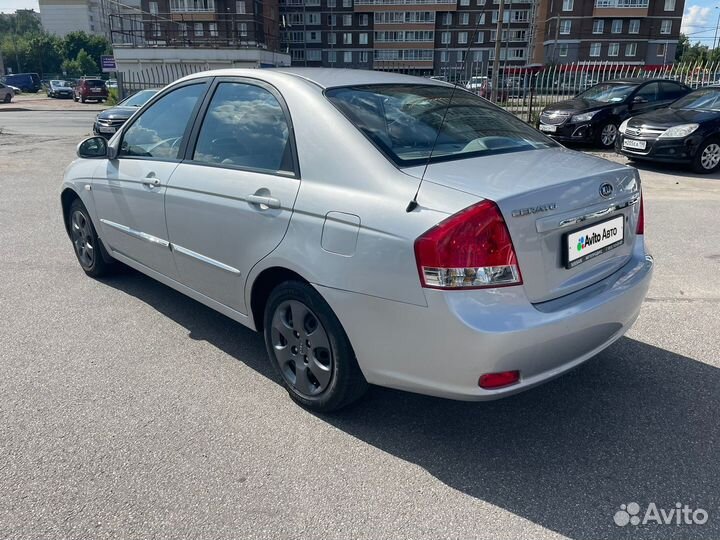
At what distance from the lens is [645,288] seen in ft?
9.58

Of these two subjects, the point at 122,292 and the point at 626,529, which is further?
the point at 122,292

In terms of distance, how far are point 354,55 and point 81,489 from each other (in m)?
81.8

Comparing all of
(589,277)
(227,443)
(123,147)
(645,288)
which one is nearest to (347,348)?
(227,443)

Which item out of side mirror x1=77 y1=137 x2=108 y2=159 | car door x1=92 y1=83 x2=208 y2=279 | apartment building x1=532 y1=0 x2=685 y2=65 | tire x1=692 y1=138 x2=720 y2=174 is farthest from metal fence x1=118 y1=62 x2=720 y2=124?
apartment building x1=532 y1=0 x2=685 y2=65

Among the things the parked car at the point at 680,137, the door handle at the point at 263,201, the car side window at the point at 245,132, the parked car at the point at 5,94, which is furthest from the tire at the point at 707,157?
the parked car at the point at 5,94

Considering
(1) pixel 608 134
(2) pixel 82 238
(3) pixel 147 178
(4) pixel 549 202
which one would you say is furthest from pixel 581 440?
(1) pixel 608 134

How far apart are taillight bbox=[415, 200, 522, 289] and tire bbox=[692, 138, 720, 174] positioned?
976cm

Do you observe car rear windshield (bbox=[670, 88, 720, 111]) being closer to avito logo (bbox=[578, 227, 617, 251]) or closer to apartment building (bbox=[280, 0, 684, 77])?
avito logo (bbox=[578, 227, 617, 251])

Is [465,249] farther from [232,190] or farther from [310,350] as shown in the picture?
[232,190]

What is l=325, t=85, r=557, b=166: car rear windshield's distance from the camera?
2.76 m

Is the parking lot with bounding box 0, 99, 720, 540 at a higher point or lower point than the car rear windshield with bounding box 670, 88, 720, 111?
lower

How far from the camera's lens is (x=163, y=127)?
3889 mm

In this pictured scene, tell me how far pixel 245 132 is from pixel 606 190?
191 centimetres

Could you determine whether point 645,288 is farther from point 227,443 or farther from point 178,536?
point 178,536
